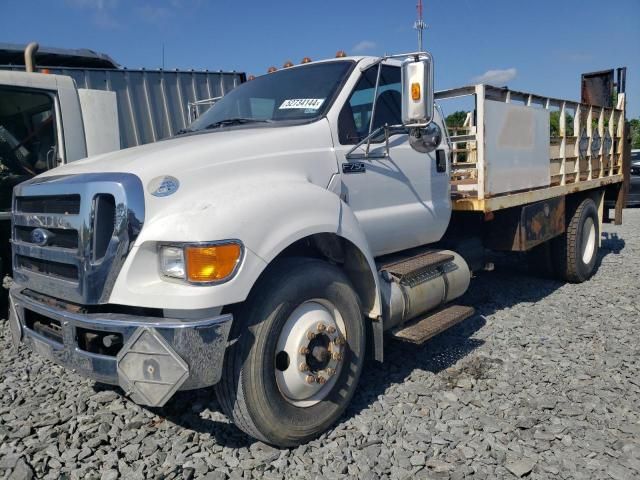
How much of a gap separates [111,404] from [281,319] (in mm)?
1547

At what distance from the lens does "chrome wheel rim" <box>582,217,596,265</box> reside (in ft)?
20.9

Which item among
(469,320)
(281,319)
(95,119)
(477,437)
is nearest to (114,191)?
(281,319)

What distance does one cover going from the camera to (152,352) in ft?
7.28

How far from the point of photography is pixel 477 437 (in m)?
2.86

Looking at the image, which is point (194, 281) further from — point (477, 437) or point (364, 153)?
point (477, 437)

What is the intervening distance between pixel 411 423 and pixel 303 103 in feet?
7.12

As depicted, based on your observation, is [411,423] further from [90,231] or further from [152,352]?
[90,231]

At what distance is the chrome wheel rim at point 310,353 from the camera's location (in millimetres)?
2686

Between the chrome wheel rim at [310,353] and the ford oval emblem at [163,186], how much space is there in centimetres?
89

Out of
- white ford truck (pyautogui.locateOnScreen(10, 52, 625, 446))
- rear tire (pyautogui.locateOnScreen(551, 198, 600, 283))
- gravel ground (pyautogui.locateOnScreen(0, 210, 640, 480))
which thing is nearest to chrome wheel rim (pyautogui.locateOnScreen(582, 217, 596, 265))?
rear tire (pyautogui.locateOnScreen(551, 198, 600, 283))

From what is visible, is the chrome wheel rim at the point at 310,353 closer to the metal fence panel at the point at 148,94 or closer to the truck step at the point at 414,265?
the truck step at the point at 414,265

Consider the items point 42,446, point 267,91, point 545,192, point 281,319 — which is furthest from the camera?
point 545,192

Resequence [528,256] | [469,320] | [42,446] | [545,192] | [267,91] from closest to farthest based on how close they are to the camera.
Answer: [42,446] < [267,91] < [469,320] < [545,192] < [528,256]

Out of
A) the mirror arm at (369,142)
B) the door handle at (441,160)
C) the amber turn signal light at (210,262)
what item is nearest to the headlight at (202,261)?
the amber turn signal light at (210,262)
